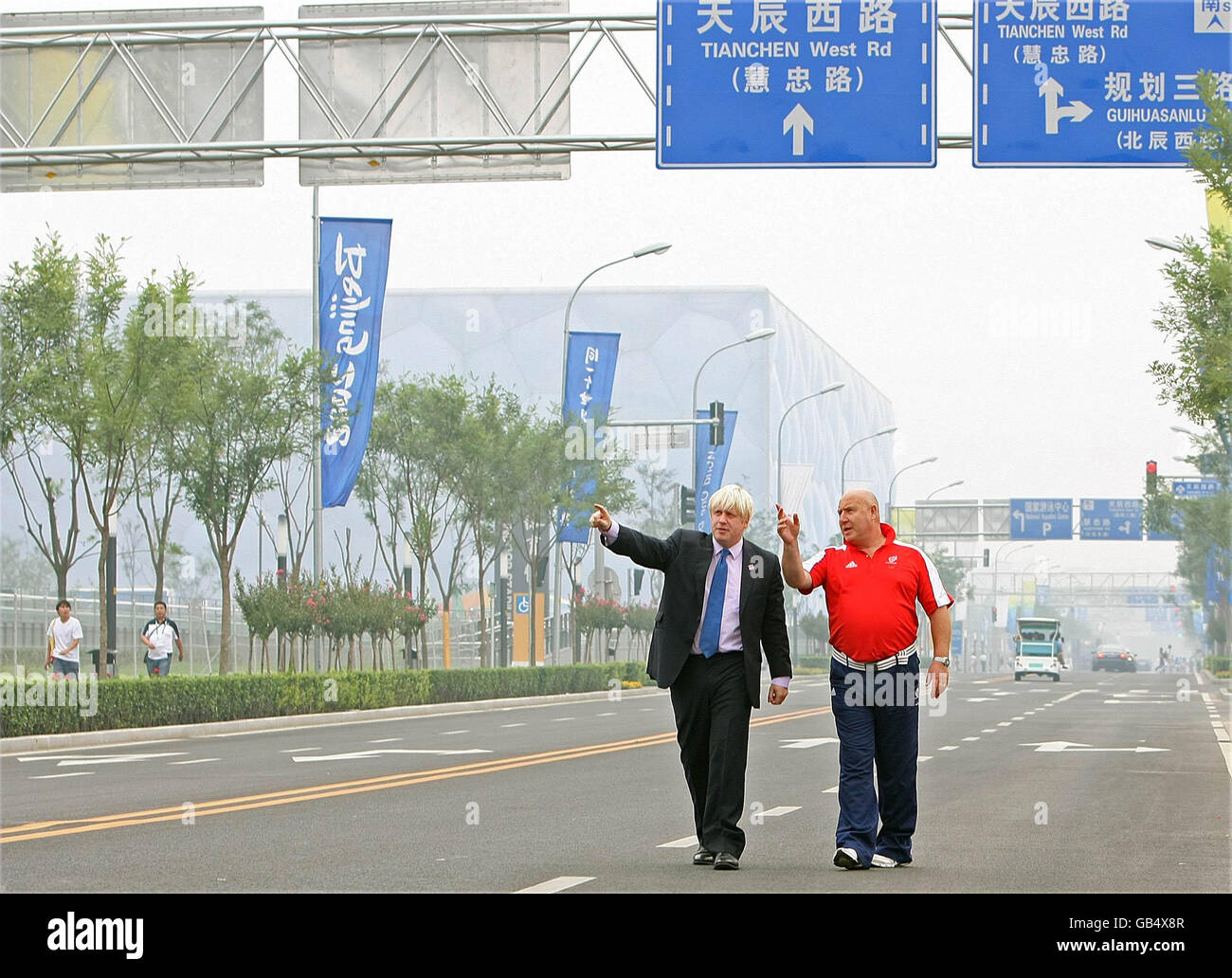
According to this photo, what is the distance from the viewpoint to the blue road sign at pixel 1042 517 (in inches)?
3767

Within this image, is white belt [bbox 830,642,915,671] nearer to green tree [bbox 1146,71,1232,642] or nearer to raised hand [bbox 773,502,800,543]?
raised hand [bbox 773,502,800,543]

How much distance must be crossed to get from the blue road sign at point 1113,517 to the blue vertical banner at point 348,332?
67358 millimetres

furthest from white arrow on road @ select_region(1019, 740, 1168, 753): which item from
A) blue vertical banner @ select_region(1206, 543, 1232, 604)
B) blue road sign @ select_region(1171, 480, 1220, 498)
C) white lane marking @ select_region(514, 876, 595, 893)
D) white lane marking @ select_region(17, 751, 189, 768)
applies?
blue road sign @ select_region(1171, 480, 1220, 498)

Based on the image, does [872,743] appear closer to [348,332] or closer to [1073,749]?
[1073,749]

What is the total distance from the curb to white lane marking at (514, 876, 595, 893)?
565 inches

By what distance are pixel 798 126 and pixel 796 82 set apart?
45 cm

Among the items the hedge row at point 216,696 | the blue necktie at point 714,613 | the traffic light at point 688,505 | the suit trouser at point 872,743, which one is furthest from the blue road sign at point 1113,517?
the blue necktie at point 714,613

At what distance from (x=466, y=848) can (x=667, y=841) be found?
1.23 meters

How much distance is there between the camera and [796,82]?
2002cm

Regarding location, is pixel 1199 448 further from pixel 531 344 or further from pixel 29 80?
pixel 531 344

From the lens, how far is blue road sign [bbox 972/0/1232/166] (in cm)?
2011

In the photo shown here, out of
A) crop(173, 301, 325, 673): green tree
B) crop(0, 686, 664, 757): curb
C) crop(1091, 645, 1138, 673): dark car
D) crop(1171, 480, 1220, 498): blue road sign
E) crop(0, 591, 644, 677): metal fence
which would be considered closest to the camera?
crop(0, 686, 664, 757): curb

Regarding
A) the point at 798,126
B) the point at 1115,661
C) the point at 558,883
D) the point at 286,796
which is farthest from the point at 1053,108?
the point at 1115,661

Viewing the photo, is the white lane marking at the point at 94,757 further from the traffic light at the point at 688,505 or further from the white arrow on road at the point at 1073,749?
the traffic light at the point at 688,505
